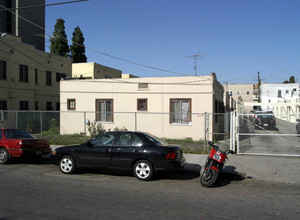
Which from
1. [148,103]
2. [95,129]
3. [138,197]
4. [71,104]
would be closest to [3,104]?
[71,104]

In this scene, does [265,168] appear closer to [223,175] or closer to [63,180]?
[223,175]

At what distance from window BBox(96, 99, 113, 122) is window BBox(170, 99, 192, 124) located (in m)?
4.23

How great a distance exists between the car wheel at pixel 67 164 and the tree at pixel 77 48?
3232cm

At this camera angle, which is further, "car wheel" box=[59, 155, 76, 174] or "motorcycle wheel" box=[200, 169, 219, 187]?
"car wheel" box=[59, 155, 76, 174]

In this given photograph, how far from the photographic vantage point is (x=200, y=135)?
16.1m

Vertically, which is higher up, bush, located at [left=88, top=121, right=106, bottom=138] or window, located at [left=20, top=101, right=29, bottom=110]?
window, located at [left=20, top=101, right=29, bottom=110]

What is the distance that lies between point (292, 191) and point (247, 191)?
1.16 meters

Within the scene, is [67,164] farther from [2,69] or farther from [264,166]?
[2,69]

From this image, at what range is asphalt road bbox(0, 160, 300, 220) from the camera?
5.09 metres

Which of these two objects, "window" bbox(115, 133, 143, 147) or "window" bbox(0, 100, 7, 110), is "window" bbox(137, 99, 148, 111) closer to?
"window" bbox(115, 133, 143, 147)

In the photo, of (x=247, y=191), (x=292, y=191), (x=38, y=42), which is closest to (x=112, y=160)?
(x=247, y=191)

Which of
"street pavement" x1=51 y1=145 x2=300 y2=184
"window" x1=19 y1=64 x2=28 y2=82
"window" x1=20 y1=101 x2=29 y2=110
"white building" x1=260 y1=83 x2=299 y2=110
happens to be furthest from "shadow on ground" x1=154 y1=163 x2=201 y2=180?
"white building" x1=260 y1=83 x2=299 y2=110

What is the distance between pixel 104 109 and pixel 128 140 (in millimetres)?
10556

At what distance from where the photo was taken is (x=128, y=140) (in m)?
8.23
